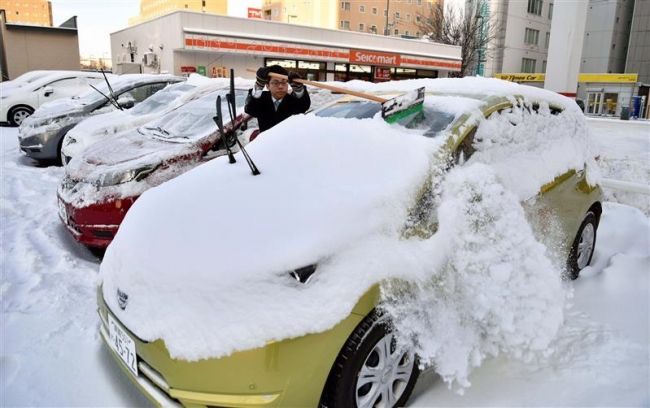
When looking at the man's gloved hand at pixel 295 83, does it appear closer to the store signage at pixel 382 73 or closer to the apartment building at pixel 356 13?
the store signage at pixel 382 73

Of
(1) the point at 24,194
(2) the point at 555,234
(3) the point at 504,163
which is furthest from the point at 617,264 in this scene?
(1) the point at 24,194


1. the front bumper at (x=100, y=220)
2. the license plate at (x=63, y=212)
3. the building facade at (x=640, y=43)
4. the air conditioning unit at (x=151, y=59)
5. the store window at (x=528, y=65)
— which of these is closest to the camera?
the front bumper at (x=100, y=220)

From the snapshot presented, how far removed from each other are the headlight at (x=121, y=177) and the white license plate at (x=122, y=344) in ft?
6.75

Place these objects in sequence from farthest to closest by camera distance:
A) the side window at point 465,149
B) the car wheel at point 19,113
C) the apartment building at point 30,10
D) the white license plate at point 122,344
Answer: the apartment building at point 30,10 < the car wheel at point 19,113 < the side window at point 465,149 < the white license plate at point 122,344

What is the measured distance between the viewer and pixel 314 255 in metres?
1.90

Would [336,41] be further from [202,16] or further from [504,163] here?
[504,163]

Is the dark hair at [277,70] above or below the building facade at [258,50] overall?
below

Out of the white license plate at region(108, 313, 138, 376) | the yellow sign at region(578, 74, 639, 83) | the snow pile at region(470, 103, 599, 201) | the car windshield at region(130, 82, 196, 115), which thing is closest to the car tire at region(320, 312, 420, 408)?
the white license plate at region(108, 313, 138, 376)

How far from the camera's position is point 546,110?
11.2 ft

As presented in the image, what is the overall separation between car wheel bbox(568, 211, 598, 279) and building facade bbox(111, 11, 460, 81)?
15711 mm

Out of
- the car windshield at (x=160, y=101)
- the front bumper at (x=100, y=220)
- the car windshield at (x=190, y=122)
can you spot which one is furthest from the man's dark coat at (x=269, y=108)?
the car windshield at (x=160, y=101)

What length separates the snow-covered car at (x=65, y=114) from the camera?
7.46 m

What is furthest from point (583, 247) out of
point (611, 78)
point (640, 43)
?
point (640, 43)

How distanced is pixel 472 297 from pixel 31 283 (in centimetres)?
313
